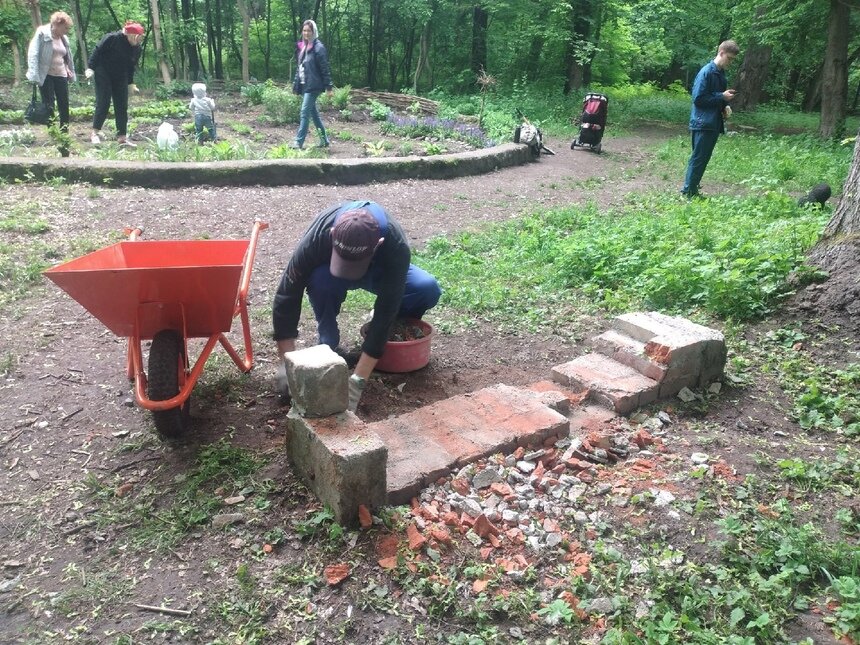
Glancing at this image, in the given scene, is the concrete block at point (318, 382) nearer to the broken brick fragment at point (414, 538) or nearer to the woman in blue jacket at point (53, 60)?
the broken brick fragment at point (414, 538)

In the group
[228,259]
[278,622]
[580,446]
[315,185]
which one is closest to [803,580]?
[580,446]

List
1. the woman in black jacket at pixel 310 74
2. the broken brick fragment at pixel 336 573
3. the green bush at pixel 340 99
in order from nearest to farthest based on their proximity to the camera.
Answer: the broken brick fragment at pixel 336 573
the woman in black jacket at pixel 310 74
the green bush at pixel 340 99

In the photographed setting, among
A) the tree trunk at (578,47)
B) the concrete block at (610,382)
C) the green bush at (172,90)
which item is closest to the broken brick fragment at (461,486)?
the concrete block at (610,382)

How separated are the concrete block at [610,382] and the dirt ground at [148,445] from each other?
1.08 ft

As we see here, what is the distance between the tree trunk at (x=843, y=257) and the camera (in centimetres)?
402

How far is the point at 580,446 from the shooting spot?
9.85ft

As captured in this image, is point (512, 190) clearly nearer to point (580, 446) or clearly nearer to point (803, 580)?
point (580, 446)

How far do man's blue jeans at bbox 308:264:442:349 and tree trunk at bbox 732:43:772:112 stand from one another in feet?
57.1

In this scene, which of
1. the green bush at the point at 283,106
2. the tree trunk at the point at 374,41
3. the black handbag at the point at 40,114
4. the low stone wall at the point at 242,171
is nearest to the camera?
the low stone wall at the point at 242,171

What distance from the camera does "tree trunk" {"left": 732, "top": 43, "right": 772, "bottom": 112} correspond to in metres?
17.4

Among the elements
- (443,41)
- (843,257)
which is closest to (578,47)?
(443,41)

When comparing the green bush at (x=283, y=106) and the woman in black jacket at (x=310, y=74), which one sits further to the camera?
the green bush at (x=283, y=106)

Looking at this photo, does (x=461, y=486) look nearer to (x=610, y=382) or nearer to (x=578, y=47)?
(x=610, y=382)

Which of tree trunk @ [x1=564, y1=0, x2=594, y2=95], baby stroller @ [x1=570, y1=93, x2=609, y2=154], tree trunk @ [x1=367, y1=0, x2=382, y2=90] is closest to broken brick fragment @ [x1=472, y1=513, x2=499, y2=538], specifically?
baby stroller @ [x1=570, y1=93, x2=609, y2=154]
